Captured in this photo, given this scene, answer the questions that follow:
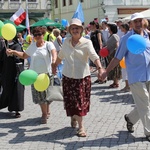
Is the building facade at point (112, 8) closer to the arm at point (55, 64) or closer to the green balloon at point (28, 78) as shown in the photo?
the arm at point (55, 64)

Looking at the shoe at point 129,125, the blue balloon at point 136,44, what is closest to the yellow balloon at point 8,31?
the blue balloon at point 136,44

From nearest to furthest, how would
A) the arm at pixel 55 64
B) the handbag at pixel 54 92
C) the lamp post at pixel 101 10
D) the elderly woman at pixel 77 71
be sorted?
the elderly woman at pixel 77 71 → the arm at pixel 55 64 → the handbag at pixel 54 92 → the lamp post at pixel 101 10

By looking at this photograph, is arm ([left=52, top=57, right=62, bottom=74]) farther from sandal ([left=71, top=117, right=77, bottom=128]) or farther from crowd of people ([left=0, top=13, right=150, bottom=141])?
sandal ([left=71, top=117, right=77, bottom=128])

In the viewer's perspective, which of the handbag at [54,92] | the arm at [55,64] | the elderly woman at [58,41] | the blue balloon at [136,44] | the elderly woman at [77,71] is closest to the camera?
the blue balloon at [136,44]

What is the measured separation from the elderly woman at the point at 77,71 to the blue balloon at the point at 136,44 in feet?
2.31

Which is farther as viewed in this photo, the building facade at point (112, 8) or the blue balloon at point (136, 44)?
the building facade at point (112, 8)

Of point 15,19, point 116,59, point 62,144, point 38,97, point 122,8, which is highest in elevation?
point 122,8

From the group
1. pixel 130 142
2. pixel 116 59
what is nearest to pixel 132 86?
pixel 116 59

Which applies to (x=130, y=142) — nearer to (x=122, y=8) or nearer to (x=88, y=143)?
(x=88, y=143)

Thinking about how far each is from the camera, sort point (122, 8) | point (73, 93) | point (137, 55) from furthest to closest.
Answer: point (122, 8) → point (73, 93) → point (137, 55)

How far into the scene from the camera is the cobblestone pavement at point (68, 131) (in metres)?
5.19

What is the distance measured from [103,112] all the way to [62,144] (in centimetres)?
213

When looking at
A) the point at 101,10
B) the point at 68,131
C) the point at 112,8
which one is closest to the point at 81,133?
the point at 68,131

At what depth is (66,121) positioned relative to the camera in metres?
6.59
